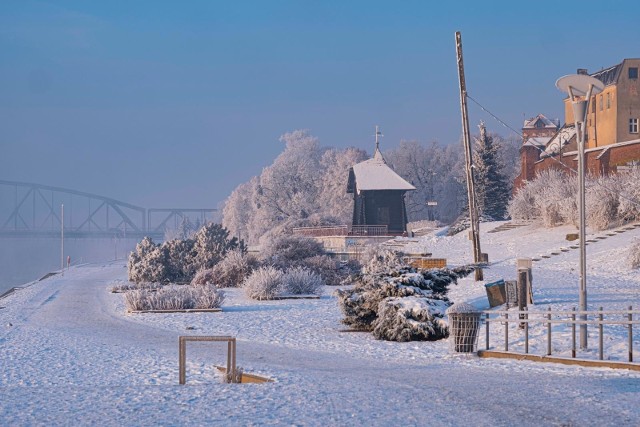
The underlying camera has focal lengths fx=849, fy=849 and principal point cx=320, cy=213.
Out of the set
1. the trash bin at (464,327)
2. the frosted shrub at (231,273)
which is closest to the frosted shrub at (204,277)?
the frosted shrub at (231,273)

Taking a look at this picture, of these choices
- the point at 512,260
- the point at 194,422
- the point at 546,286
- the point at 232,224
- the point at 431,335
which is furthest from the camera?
the point at 232,224

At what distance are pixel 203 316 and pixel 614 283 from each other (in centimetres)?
1372

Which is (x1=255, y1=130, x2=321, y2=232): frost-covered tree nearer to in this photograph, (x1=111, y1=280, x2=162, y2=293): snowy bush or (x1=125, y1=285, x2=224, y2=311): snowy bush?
(x1=111, y1=280, x2=162, y2=293): snowy bush

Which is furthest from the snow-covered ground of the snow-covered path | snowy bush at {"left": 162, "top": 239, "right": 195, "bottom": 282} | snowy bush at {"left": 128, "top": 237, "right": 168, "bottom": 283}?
snowy bush at {"left": 162, "top": 239, "right": 195, "bottom": 282}

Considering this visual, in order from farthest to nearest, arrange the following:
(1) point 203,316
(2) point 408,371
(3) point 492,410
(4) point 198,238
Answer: (4) point 198,238 < (1) point 203,316 < (2) point 408,371 < (3) point 492,410

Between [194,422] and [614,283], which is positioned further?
[614,283]

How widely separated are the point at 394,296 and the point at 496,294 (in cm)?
322

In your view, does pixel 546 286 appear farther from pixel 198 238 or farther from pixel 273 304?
pixel 198 238

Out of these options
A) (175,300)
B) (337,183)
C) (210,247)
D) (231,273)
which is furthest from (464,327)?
(337,183)

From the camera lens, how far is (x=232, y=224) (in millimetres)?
94250

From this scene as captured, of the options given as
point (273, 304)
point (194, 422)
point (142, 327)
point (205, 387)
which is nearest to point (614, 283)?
point (273, 304)

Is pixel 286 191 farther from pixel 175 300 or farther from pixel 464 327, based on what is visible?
pixel 464 327

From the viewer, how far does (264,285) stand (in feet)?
100

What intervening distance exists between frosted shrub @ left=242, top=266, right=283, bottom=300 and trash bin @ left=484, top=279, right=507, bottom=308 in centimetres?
1099
